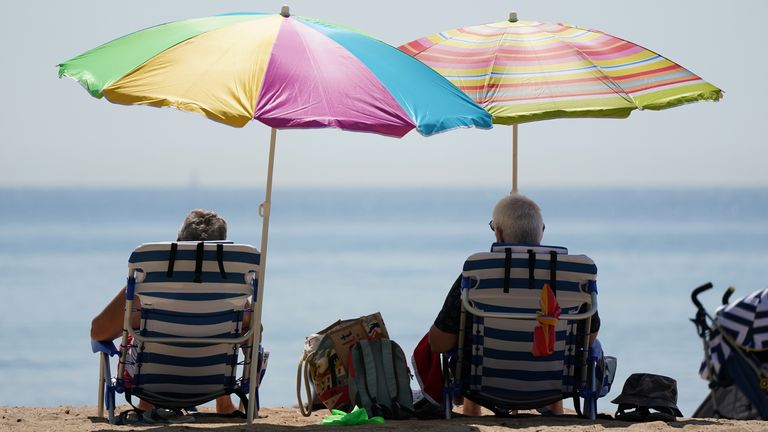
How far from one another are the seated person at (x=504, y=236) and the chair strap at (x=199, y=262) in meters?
1.04

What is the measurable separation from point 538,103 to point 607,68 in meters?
0.57

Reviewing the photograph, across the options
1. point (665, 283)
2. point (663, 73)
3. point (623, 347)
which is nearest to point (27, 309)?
point (623, 347)

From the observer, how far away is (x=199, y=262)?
496 cm

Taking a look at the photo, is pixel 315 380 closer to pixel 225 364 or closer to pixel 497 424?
pixel 225 364

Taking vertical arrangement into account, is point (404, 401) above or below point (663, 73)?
below

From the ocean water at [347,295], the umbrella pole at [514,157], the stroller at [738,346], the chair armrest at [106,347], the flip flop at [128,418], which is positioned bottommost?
the ocean water at [347,295]

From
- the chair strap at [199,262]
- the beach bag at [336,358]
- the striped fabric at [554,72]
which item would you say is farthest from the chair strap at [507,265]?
the chair strap at [199,262]

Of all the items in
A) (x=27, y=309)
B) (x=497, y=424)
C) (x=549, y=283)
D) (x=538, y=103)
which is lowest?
(x=27, y=309)

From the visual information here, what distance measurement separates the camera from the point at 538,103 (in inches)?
220

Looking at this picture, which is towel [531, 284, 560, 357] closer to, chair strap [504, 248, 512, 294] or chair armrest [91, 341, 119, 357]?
chair strap [504, 248, 512, 294]

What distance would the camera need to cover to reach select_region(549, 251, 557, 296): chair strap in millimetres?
4992

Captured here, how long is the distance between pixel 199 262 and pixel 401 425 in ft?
3.59

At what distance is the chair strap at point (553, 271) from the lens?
4.99 m

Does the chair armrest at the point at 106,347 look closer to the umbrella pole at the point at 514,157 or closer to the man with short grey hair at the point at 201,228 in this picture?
the man with short grey hair at the point at 201,228
